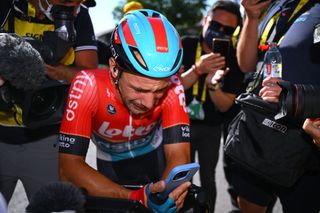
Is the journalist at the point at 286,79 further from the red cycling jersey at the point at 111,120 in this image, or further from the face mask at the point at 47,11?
the face mask at the point at 47,11

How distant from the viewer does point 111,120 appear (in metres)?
2.37

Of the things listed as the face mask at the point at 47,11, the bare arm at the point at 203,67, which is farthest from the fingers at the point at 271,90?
the face mask at the point at 47,11

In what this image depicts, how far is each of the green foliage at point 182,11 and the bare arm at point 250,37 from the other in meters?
33.2

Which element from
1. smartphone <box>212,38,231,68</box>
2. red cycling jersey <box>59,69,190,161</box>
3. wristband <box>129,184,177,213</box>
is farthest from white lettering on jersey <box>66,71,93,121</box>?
smartphone <box>212,38,231,68</box>

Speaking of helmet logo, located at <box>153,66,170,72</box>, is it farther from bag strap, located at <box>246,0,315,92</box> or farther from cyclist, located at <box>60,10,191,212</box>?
bag strap, located at <box>246,0,315,92</box>

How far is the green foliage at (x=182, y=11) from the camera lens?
1409 inches

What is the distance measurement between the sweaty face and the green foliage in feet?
111

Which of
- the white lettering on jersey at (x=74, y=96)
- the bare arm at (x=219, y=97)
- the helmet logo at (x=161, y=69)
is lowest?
the bare arm at (x=219, y=97)

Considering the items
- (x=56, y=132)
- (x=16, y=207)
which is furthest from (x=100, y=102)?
(x=16, y=207)

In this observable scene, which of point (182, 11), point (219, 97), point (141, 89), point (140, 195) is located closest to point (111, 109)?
point (141, 89)

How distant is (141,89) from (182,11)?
35.2m

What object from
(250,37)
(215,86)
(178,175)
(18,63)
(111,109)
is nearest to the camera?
(18,63)

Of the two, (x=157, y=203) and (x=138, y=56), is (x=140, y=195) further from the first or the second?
(x=138, y=56)

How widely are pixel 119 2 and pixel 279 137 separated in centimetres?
3986
